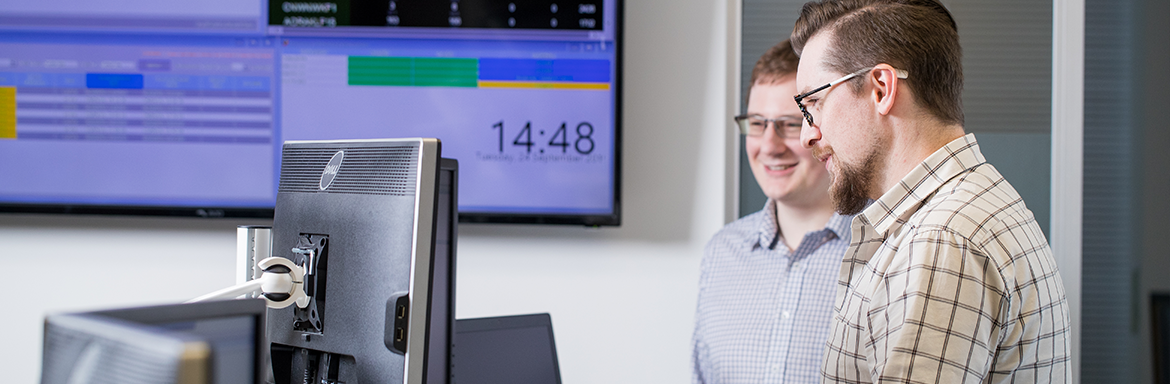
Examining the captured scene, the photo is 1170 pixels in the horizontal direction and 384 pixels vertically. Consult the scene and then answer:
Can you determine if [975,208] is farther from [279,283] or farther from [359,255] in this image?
[279,283]

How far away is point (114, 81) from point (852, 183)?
6.26 ft

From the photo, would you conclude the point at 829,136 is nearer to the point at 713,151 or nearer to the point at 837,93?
the point at 837,93

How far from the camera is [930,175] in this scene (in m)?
0.94

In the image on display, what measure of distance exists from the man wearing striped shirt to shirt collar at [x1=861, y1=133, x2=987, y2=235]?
18.2 inches

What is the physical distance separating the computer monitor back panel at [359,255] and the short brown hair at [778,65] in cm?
89

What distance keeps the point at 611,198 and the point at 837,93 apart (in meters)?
0.85

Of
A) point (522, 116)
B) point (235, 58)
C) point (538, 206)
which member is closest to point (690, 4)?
point (522, 116)

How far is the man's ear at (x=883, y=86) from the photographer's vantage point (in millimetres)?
957

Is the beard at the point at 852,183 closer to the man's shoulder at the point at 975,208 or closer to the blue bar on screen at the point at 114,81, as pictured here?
the man's shoulder at the point at 975,208

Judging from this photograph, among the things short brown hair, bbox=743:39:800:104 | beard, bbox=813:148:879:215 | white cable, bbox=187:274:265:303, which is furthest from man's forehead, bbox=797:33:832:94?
white cable, bbox=187:274:265:303

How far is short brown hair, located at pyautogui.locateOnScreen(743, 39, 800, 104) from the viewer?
147 centimetres

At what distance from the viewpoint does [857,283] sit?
0.98m

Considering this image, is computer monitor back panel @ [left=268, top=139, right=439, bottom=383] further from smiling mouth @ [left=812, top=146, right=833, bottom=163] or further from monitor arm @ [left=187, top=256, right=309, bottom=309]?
smiling mouth @ [left=812, top=146, right=833, bottom=163]

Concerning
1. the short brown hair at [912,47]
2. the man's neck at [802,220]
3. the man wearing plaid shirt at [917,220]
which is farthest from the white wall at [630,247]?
the short brown hair at [912,47]
